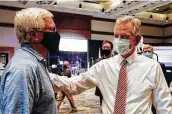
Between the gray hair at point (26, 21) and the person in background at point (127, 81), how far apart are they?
54 cm

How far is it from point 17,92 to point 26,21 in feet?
1.20

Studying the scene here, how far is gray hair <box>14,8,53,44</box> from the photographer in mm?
1262

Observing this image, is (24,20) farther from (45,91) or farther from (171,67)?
(171,67)

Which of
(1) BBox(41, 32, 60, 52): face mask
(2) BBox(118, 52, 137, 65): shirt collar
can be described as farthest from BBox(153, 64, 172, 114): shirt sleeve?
(1) BBox(41, 32, 60, 52): face mask

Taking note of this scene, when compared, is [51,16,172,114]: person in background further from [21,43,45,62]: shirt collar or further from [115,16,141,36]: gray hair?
[21,43,45,62]: shirt collar

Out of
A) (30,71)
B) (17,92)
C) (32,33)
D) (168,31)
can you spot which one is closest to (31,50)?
(32,33)

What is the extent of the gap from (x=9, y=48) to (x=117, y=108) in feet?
30.8

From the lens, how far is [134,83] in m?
1.80

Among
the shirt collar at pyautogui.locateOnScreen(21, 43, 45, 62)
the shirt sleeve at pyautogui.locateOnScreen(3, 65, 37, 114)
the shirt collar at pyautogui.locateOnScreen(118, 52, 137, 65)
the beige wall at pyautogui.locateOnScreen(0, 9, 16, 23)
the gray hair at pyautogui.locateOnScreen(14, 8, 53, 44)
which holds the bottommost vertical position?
the shirt sleeve at pyautogui.locateOnScreen(3, 65, 37, 114)

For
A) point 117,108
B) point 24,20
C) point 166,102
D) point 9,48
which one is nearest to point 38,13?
point 24,20

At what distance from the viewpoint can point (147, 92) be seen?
5.84 ft

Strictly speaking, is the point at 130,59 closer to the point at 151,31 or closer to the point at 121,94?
the point at 121,94

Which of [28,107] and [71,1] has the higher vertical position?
[71,1]

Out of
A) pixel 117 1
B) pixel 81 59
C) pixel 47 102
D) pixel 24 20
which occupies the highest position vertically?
pixel 117 1
